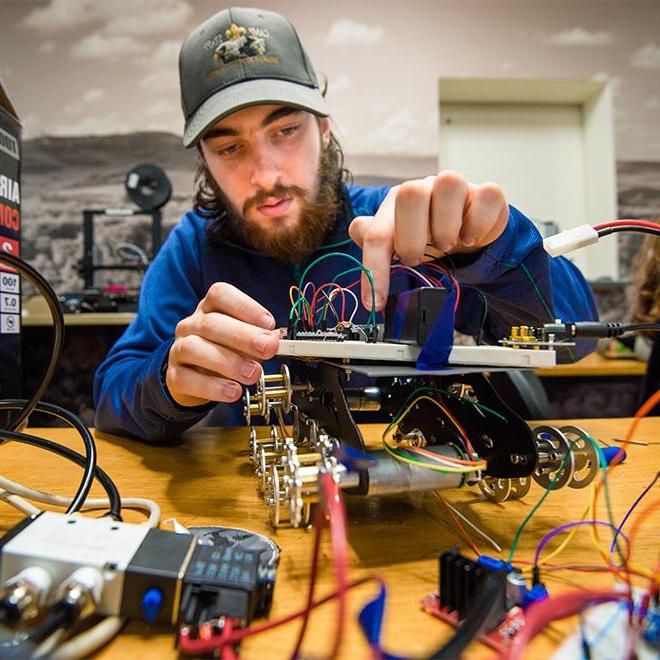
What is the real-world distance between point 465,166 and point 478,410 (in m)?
3.01

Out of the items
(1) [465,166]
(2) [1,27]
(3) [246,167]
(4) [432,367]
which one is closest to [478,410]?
(4) [432,367]

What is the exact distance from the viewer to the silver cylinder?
40 centimetres

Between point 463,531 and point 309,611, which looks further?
point 463,531

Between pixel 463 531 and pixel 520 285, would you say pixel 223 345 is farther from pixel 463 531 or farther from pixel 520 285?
pixel 520 285

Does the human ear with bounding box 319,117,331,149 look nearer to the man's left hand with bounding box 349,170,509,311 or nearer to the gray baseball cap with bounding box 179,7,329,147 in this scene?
the gray baseball cap with bounding box 179,7,329,147

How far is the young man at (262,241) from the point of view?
0.61 m

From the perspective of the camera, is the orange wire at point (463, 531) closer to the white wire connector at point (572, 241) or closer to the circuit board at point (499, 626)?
the circuit board at point (499, 626)

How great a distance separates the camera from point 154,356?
0.79 meters

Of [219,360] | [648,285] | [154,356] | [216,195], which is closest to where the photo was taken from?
[219,360]

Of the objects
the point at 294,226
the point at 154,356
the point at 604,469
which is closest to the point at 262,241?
the point at 294,226

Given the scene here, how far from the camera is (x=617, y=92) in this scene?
2.96m

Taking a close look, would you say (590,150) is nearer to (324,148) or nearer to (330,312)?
(324,148)

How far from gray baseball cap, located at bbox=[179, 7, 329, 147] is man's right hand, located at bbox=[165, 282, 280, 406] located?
62cm

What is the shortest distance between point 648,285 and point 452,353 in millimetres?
1663
